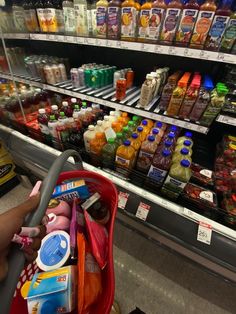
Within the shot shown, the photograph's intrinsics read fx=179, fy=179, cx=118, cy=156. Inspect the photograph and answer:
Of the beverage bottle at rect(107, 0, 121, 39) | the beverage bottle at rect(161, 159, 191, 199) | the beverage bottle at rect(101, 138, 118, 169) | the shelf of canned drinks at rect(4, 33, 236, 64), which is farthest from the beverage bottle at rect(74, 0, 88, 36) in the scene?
the beverage bottle at rect(161, 159, 191, 199)

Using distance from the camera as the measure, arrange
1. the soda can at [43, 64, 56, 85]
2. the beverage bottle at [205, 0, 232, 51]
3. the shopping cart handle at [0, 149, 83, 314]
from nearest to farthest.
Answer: the shopping cart handle at [0, 149, 83, 314]
the beverage bottle at [205, 0, 232, 51]
the soda can at [43, 64, 56, 85]

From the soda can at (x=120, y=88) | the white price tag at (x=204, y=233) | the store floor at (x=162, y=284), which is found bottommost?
the store floor at (x=162, y=284)

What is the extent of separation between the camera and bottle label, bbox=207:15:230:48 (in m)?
0.80

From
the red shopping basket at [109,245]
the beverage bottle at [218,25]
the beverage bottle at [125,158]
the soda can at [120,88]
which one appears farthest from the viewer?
the soda can at [120,88]

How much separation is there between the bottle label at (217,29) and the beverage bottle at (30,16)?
1.28 meters

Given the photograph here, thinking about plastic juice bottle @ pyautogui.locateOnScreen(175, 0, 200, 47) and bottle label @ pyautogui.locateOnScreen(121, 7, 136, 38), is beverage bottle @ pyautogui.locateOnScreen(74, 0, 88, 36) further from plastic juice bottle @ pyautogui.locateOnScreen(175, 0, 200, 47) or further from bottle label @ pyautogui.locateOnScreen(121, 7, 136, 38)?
plastic juice bottle @ pyautogui.locateOnScreen(175, 0, 200, 47)

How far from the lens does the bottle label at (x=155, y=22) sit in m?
0.91

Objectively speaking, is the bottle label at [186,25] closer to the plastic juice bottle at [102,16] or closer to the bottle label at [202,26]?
the bottle label at [202,26]

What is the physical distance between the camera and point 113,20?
40.6 inches

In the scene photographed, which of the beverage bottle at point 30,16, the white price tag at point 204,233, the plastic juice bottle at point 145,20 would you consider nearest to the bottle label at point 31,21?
the beverage bottle at point 30,16

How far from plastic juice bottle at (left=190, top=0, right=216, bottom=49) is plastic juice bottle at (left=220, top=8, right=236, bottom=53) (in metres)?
0.08

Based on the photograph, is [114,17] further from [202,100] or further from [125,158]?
[125,158]

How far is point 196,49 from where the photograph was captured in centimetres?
86

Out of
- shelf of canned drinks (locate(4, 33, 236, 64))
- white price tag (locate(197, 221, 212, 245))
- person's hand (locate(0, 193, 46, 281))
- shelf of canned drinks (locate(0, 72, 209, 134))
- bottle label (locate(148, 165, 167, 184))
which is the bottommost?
white price tag (locate(197, 221, 212, 245))
